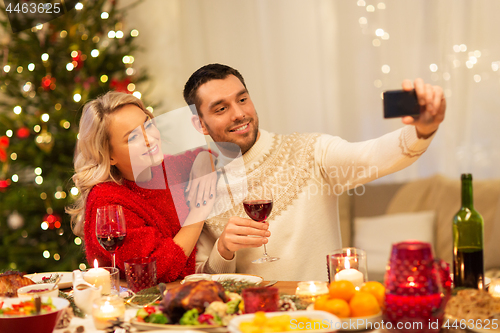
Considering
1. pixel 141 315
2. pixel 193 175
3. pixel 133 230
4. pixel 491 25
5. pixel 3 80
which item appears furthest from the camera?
pixel 3 80

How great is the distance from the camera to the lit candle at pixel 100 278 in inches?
46.1

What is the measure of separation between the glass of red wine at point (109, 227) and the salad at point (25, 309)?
0.33 metres

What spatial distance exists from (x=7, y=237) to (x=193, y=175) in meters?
1.85

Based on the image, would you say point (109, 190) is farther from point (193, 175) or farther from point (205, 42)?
point (205, 42)

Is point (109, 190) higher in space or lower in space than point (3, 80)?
lower

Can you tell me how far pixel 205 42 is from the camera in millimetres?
3135

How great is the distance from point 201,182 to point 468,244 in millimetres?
1032

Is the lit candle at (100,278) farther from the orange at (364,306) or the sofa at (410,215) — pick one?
the sofa at (410,215)

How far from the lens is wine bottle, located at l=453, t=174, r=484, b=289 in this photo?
3.13ft

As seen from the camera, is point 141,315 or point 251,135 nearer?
point 141,315

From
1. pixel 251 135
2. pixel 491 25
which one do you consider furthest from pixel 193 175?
pixel 491 25

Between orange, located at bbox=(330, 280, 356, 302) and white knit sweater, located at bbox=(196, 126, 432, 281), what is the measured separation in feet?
2.80

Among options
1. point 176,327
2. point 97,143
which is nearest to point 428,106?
point 176,327

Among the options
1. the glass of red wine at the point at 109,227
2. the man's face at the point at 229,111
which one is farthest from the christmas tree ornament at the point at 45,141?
the glass of red wine at the point at 109,227
